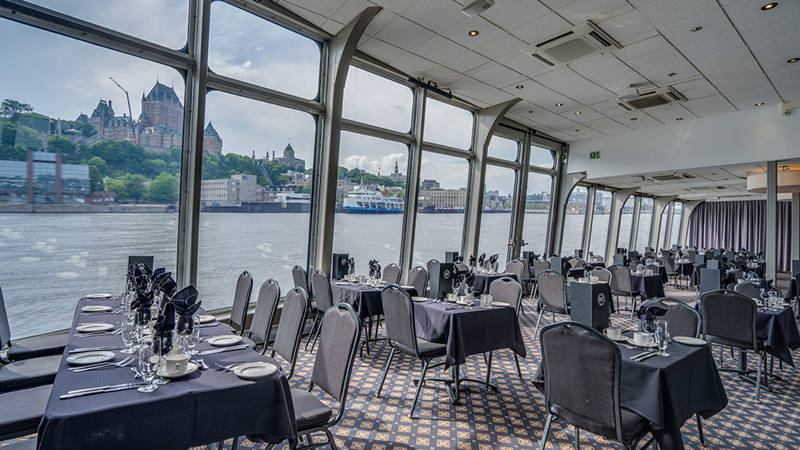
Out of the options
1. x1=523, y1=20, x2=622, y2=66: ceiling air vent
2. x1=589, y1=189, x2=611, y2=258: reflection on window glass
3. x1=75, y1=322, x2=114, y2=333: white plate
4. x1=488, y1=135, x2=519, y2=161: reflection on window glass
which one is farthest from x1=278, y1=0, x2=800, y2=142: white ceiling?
x1=589, y1=189, x2=611, y2=258: reflection on window glass

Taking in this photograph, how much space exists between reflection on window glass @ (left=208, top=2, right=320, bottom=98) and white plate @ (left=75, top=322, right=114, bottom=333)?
329cm

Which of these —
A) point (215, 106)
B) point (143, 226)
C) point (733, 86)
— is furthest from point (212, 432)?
point (733, 86)

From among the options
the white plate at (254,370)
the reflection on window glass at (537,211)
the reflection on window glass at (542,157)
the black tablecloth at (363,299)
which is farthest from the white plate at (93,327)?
the reflection on window glass at (542,157)

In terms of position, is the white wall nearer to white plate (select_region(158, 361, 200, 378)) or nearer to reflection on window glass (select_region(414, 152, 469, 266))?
reflection on window glass (select_region(414, 152, 469, 266))

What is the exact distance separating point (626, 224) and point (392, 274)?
13040mm

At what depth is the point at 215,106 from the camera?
16.2 ft

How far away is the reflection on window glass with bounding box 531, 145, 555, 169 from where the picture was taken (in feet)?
34.8

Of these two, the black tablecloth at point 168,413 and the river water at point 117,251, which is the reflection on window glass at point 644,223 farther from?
the black tablecloth at point 168,413

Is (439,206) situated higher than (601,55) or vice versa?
(601,55)

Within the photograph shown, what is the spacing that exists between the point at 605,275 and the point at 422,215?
3.69m

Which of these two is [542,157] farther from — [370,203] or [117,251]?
[117,251]

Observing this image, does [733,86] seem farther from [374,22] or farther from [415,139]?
[374,22]

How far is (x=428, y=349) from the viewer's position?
3.49 m

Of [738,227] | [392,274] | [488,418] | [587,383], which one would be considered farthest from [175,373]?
[738,227]
